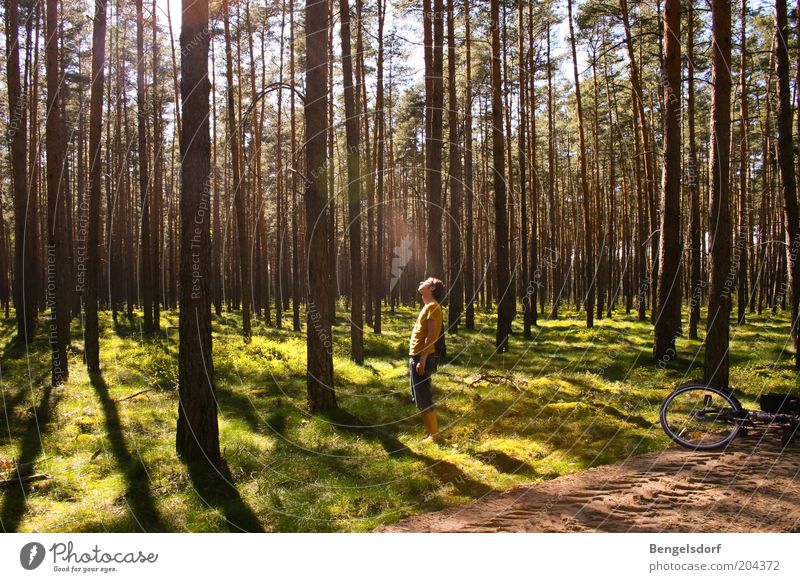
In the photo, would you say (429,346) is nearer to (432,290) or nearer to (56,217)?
(432,290)

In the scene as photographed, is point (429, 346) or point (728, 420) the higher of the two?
point (429, 346)

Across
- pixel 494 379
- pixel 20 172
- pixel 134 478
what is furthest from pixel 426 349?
pixel 20 172

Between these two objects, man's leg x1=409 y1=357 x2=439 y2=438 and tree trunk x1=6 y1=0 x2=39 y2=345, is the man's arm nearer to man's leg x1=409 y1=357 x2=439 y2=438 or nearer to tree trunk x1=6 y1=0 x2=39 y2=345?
man's leg x1=409 y1=357 x2=439 y2=438

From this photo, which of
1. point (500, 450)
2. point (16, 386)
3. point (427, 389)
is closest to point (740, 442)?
point (500, 450)

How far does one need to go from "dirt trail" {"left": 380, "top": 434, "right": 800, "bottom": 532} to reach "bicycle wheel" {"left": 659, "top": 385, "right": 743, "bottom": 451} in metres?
0.30

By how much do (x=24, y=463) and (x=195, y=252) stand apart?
3.97 m

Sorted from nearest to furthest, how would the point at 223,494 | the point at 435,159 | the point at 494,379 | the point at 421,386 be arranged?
the point at 223,494
the point at 421,386
the point at 494,379
the point at 435,159

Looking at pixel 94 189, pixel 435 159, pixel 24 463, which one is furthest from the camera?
pixel 435 159

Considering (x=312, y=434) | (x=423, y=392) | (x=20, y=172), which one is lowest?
(x=312, y=434)

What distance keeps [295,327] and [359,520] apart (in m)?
18.9

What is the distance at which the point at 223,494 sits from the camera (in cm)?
676

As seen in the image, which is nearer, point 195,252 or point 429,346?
point 195,252

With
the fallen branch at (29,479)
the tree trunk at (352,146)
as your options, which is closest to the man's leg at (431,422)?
the fallen branch at (29,479)

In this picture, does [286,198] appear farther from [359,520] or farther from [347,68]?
[359,520]
